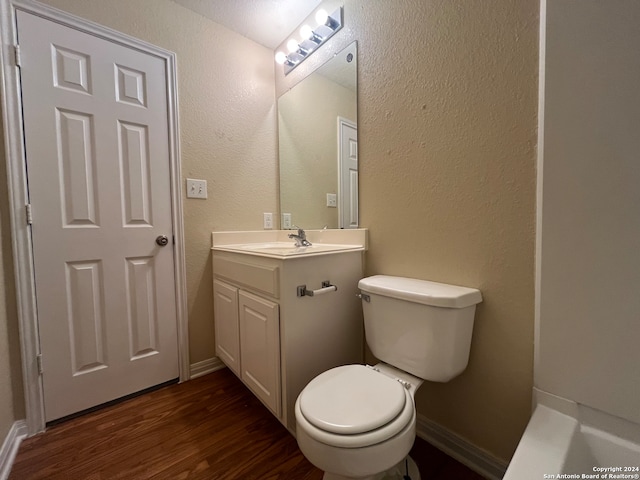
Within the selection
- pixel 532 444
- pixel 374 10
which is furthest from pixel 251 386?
pixel 374 10

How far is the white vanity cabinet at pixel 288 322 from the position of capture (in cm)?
105

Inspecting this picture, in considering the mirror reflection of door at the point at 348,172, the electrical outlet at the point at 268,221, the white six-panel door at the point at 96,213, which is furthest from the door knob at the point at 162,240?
the mirror reflection of door at the point at 348,172

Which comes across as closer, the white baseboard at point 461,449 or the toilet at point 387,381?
the toilet at point 387,381

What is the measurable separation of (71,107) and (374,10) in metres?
1.52

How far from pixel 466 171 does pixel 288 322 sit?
906mm

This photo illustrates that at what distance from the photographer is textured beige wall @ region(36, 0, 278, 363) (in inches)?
58.4

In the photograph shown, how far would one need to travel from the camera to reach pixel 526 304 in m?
0.86

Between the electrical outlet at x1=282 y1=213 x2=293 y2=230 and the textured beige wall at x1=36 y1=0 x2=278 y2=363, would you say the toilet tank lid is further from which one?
the textured beige wall at x1=36 y1=0 x2=278 y2=363

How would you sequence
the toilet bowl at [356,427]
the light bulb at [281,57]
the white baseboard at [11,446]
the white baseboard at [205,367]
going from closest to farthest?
1. the toilet bowl at [356,427]
2. the white baseboard at [11,446]
3. the white baseboard at [205,367]
4. the light bulb at [281,57]

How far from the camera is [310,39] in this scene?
1562 mm

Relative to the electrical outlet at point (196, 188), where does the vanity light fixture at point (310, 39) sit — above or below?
above

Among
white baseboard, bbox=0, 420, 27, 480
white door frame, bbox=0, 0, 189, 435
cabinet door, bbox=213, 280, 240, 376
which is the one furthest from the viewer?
cabinet door, bbox=213, 280, 240, 376

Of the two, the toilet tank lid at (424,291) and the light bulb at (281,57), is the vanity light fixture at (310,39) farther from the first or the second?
the toilet tank lid at (424,291)

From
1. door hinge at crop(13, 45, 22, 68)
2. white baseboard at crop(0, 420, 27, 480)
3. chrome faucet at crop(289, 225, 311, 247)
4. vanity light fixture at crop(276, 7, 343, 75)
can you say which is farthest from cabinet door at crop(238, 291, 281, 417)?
vanity light fixture at crop(276, 7, 343, 75)
